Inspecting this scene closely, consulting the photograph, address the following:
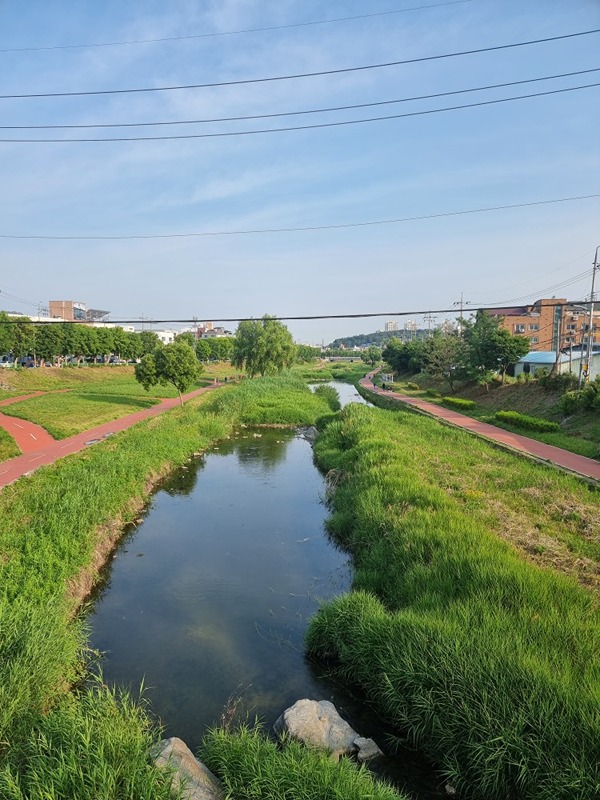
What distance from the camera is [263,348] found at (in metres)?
48.2

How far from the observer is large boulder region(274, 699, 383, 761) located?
525 centimetres

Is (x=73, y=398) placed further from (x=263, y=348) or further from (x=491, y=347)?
(x=491, y=347)

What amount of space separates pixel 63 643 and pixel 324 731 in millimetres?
3513

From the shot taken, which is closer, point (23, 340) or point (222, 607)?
point (222, 607)

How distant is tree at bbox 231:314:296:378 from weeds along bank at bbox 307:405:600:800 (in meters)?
38.8

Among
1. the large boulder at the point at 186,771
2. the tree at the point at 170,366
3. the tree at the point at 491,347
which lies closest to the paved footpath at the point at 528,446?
the tree at the point at 491,347

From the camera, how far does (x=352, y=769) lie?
4566 mm

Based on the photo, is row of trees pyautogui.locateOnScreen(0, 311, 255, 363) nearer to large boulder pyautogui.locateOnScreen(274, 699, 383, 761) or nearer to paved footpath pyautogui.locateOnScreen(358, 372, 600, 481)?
paved footpath pyautogui.locateOnScreen(358, 372, 600, 481)

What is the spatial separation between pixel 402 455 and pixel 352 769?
10.6 meters

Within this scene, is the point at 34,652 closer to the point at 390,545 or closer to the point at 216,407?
the point at 390,545

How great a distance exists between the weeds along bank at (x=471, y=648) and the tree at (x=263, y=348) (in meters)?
38.8

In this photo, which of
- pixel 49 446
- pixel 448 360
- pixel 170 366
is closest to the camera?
pixel 49 446

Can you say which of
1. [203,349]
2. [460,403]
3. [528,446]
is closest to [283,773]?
[528,446]

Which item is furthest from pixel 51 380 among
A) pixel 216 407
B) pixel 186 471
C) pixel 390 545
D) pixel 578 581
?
pixel 578 581
